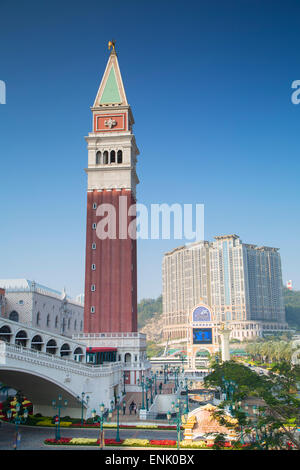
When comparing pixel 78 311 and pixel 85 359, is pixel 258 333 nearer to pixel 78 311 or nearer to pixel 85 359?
pixel 78 311

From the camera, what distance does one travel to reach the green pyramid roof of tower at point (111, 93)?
7869 centimetres

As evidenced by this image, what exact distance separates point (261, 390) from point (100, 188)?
49.3 meters

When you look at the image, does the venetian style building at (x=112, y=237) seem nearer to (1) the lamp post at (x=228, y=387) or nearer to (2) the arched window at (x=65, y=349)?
(2) the arched window at (x=65, y=349)

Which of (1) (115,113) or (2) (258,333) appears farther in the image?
(2) (258,333)

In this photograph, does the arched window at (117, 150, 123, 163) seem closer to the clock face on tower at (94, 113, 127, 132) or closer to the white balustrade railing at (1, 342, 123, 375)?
the clock face on tower at (94, 113, 127, 132)

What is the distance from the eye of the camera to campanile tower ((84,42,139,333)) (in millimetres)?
70625

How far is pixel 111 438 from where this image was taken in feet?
125

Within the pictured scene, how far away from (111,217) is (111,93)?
23804 mm

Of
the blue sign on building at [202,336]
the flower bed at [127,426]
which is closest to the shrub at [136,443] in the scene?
the flower bed at [127,426]

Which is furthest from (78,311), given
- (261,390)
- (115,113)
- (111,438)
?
(261,390)

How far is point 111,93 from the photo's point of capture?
7938 cm

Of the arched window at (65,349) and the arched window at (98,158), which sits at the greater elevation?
the arched window at (98,158)

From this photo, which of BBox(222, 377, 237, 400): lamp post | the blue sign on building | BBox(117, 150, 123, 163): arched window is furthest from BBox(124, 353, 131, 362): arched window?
the blue sign on building

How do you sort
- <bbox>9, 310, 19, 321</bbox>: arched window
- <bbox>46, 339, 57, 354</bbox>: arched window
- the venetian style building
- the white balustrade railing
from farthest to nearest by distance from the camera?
<bbox>9, 310, 19, 321</bbox>: arched window < the venetian style building < <bbox>46, 339, 57, 354</bbox>: arched window < the white balustrade railing
